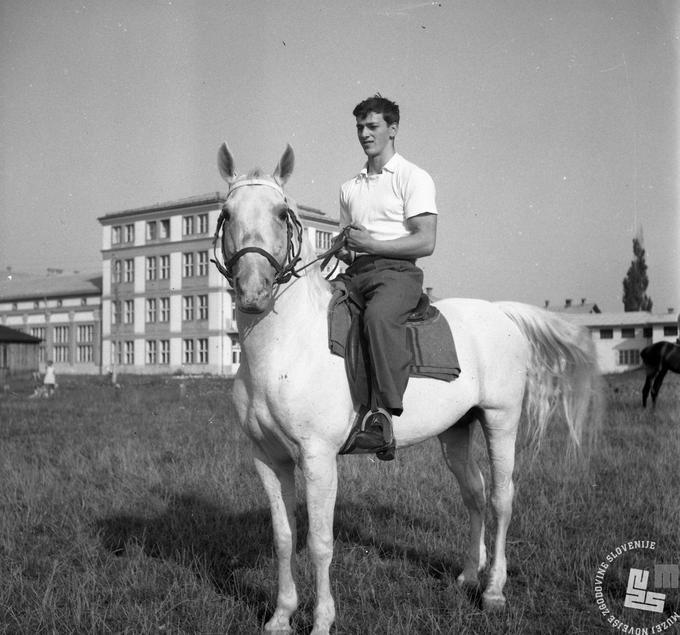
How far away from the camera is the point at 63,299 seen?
2606 inches

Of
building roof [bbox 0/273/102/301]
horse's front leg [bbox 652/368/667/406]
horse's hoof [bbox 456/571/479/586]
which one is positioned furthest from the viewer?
building roof [bbox 0/273/102/301]

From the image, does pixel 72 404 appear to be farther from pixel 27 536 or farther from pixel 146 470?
pixel 27 536

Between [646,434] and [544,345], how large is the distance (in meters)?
6.20

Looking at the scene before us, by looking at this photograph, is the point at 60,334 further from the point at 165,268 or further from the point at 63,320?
the point at 165,268

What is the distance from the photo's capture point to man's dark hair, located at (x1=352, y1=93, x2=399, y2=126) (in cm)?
398

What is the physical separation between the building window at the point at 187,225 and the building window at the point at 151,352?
11.0 meters

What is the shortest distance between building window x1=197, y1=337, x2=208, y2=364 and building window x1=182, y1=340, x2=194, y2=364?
0.95m

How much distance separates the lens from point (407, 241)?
387cm

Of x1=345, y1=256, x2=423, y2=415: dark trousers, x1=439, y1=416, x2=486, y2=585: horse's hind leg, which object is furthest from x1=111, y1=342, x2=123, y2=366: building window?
x1=345, y1=256, x2=423, y2=415: dark trousers

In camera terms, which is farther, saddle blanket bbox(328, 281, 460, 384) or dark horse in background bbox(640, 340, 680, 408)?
dark horse in background bbox(640, 340, 680, 408)

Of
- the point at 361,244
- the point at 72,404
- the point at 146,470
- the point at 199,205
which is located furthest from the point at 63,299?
the point at 361,244

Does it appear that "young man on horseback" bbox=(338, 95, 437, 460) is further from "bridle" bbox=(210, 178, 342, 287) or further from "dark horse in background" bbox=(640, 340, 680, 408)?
"dark horse in background" bbox=(640, 340, 680, 408)

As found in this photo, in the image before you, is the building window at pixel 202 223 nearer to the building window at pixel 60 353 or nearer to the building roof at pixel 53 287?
the building roof at pixel 53 287

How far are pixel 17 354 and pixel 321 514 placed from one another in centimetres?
3713
